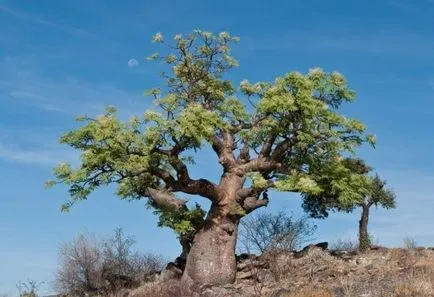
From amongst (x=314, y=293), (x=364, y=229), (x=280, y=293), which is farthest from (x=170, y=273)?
(x=364, y=229)

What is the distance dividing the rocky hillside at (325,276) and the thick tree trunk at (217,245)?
0.78m

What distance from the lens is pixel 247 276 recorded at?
99.4 feet

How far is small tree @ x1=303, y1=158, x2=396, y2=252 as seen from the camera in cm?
3131

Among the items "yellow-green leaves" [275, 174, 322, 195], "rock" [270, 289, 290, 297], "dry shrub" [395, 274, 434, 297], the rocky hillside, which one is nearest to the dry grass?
the rocky hillside

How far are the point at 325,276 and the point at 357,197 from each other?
4.32 meters

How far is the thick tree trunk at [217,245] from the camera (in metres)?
29.6

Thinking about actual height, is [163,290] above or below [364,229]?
below

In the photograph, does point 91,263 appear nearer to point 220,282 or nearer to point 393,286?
point 220,282

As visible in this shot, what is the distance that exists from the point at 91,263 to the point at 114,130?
418 inches

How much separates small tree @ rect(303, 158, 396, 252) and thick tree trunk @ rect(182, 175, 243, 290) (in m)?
4.36

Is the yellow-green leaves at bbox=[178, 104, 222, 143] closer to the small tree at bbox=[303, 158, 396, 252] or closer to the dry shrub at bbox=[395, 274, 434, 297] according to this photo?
the small tree at bbox=[303, 158, 396, 252]

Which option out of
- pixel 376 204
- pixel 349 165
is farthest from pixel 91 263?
pixel 376 204

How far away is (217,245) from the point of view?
98.3ft

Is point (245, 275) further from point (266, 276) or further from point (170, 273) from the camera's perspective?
point (170, 273)
